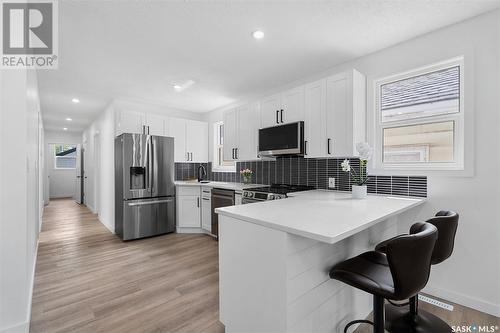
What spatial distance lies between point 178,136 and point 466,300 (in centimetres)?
468

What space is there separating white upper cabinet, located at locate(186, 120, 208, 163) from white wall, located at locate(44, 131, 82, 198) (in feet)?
22.0

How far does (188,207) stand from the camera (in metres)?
4.33

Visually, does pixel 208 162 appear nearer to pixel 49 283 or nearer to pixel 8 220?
pixel 49 283

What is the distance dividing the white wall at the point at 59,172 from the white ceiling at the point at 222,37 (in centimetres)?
630

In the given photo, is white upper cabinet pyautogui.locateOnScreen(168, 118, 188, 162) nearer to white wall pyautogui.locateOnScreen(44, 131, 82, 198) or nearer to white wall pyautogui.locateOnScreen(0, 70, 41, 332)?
white wall pyautogui.locateOnScreen(0, 70, 41, 332)

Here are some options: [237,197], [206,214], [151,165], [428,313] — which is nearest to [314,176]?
[237,197]

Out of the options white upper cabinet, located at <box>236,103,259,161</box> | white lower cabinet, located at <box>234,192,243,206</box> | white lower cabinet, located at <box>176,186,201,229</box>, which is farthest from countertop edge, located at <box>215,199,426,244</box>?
white lower cabinet, located at <box>176,186,201,229</box>

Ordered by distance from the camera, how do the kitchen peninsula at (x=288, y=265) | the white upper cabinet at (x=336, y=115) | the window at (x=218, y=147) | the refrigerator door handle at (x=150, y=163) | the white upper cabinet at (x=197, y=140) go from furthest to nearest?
1. the window at (x=218, y=147)
2. the white upper cabinet at (x=197, y=140)
3. the refrigerator door handle at (x=150, y=163)
4. the white upper cabinet at (x=336, y=115)
5. the kitchen peninsula at (x=288, y=265)

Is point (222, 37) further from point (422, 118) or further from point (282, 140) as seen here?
point (422, 118)

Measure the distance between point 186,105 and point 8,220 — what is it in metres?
3.68

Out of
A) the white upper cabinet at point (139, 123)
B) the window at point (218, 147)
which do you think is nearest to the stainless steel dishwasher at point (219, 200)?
the window at point (218, 147)

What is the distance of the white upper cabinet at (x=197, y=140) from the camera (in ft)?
16.1

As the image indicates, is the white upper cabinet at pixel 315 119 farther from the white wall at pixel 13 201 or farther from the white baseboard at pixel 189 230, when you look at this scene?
the white wall at pixel 13 201

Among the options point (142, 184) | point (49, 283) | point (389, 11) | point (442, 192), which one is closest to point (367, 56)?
point (389, 11)
